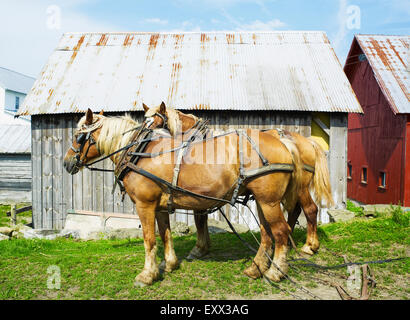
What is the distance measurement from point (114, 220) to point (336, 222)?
18.3ft

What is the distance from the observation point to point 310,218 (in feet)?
16.2

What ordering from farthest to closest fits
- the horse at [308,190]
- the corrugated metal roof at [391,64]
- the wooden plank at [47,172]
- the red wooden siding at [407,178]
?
the corrugated metal roof at [391,64], the red wooden siding at [407,178], the wooden plank at [47,172], the horse at [308,190]

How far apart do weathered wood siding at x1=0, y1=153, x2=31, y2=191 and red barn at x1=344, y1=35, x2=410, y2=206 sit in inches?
554

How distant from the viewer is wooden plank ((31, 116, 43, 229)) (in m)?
8.30

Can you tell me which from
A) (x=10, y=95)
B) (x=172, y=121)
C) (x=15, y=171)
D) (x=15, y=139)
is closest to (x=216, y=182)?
(x=172, y=121)

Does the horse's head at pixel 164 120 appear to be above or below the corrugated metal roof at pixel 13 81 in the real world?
below

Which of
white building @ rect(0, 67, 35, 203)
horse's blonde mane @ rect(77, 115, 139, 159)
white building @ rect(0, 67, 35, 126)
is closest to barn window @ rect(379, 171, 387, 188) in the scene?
horse's blonde mane @ rect(77, 115, 139, 159)

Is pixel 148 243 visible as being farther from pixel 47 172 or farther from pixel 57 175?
pixel 47 172

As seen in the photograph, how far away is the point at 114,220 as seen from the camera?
26.3ft

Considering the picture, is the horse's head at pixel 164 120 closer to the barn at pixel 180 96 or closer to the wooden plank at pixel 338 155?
the barn at pixel 180 96

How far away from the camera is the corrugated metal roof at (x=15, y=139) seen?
1336 centimetres

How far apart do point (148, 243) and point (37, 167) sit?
5.93 meters

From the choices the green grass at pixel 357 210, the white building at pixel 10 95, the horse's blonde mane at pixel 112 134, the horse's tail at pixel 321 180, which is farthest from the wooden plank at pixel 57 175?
the white building at pixel 10 95

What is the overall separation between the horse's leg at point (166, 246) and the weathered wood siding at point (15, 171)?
1138 centimetres
